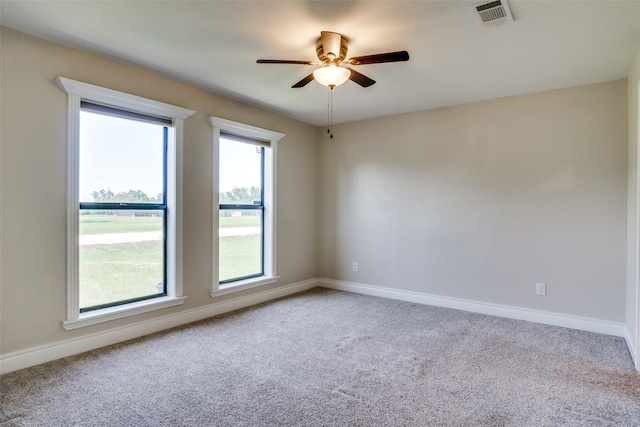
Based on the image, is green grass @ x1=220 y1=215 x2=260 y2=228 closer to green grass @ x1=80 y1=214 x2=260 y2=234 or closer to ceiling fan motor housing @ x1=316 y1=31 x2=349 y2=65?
green grass @ x1=80 y1=214 x2=260 y2=234

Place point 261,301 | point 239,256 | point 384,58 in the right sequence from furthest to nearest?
point 261,301
point 239,256
point 384,58

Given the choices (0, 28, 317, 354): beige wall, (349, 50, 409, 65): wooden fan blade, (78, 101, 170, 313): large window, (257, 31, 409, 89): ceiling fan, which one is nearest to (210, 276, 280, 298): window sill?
(78, 101, 170, 313): large window

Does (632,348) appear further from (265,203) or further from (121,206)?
(121,206)

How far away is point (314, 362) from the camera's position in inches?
108

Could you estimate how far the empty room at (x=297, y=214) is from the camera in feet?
7.49

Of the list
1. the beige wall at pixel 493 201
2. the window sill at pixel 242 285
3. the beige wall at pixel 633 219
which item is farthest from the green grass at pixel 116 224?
the beige wall at pixel 633 219

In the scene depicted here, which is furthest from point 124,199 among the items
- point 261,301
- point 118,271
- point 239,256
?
point 261,301

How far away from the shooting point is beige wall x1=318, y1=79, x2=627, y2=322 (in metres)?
3.46

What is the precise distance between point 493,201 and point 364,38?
2500 mm

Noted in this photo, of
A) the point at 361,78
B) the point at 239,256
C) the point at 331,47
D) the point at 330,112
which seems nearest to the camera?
the point at 331,47

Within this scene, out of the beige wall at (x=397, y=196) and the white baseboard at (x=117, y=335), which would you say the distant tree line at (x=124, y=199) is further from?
the white baseboard at (x=117, y=335)

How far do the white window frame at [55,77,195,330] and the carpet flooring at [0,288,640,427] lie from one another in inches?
12.0

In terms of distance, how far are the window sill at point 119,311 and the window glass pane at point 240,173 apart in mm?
1269

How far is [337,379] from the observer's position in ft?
8.11
